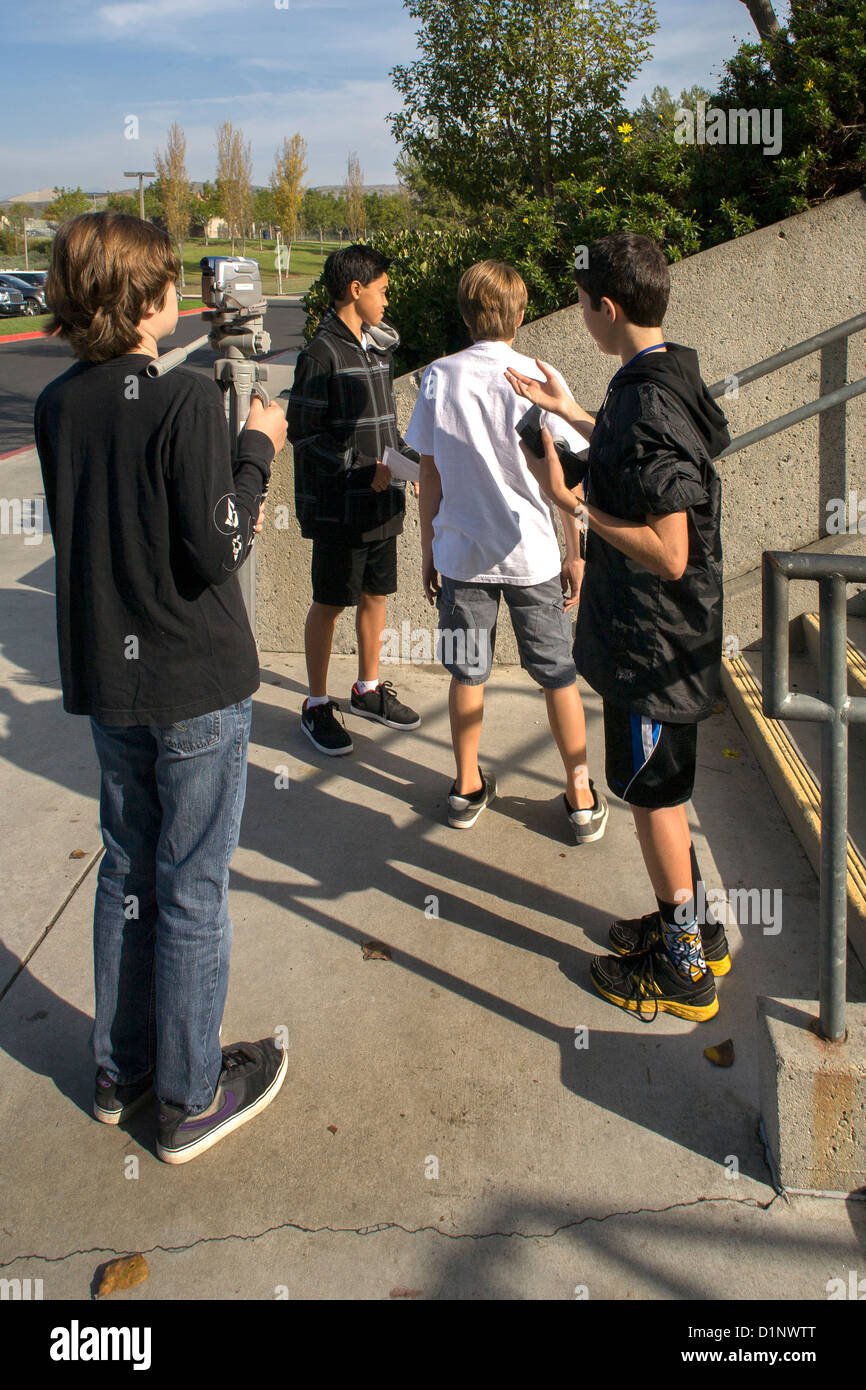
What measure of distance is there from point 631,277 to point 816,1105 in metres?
1.88

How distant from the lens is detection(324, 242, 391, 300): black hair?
13.3 feet

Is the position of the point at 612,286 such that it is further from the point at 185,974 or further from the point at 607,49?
the point at 607,49

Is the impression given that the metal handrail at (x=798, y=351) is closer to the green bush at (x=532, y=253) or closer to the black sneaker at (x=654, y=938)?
the green bush at (x=532, y=253)

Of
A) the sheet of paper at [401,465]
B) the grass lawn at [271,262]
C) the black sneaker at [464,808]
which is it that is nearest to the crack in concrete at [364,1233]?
the black sneaker at [464,808]

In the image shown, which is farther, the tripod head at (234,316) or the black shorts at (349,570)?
the black shorts at (349,570)

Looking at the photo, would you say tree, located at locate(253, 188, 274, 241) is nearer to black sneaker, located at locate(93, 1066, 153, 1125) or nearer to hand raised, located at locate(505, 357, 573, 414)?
hand raised, located at locate(505, 357, 573, 414)

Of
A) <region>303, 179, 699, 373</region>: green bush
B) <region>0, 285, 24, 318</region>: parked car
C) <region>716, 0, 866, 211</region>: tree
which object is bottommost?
<region>303, 179, 699, 373</region>: green bush

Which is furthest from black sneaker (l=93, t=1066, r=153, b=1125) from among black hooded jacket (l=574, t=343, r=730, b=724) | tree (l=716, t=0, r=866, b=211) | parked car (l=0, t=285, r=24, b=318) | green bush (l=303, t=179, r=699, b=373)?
parked car (l=0, t=285, r=24, b=318)

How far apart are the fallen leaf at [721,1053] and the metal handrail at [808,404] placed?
2529 mm

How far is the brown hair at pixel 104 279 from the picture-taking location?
1.97m

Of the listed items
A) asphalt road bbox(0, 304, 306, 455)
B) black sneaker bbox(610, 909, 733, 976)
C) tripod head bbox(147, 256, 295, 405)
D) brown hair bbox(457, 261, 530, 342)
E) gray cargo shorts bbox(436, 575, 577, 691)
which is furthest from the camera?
asphalt road bbox(0, 304, 306, 455)

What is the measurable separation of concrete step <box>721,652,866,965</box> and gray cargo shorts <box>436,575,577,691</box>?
0.73 metres

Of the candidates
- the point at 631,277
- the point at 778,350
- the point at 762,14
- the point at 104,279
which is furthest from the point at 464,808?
the point at 762,14
